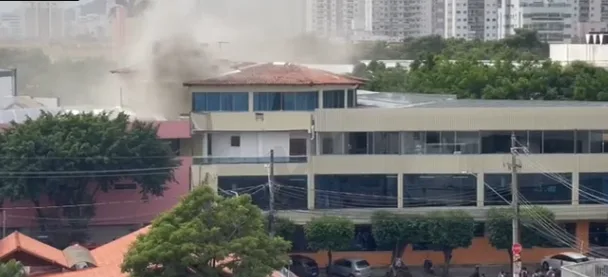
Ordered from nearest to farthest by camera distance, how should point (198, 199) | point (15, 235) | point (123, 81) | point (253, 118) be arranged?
point (198, 199)
point (15, 235)
point (253, 118)
point (123, 81)

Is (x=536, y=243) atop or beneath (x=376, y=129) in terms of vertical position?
beneath

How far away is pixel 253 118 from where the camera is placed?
2164 cm

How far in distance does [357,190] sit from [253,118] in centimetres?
201

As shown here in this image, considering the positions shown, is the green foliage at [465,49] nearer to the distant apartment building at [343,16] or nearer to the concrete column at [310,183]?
the distant apartment building at [343,16]

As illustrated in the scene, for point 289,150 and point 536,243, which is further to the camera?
point 289,150

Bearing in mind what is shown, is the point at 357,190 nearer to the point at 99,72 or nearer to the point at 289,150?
the point at 289,150

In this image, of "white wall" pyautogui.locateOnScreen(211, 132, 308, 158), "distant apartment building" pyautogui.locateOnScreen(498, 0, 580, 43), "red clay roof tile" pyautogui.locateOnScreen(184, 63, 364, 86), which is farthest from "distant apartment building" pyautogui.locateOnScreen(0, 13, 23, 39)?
"distant apartment building" pyautogui.locateOnScreen(498, 0, 580, 43)

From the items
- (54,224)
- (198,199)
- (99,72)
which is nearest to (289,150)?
(54,224)

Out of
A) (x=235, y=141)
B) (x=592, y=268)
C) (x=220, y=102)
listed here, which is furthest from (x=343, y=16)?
(x=592, y=268)

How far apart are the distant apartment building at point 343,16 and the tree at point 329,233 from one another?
3985cm

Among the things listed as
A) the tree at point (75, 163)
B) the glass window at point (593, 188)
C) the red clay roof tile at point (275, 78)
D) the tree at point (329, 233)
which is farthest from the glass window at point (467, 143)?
the tree at point (75, 163)

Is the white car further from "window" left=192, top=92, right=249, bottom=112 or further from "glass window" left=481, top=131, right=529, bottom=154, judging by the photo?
"window" left=192, top=92, right=249, bottom=112

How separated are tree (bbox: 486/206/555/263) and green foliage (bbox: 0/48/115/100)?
19.7 m

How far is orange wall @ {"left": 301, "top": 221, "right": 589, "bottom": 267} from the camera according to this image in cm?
2083
